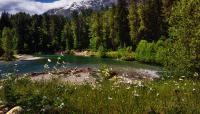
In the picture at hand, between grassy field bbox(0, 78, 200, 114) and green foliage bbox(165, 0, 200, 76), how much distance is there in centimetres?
942

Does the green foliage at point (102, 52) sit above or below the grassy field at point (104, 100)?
below

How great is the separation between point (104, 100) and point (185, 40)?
13380 mm

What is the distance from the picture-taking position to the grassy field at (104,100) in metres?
10.1

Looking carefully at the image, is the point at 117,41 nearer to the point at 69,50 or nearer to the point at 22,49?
the point at 69,50

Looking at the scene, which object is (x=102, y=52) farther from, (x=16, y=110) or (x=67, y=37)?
(x=16, y=110)

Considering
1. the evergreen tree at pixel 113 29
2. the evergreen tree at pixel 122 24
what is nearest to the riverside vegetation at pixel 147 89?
the evergreen tree at pixel 122 24

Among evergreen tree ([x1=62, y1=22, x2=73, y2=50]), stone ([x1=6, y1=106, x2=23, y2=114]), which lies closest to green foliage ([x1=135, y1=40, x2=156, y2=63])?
evergreen tree ([x1=62, y1=22, x2=73, y2=50])

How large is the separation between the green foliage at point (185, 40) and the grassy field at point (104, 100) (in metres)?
9.42

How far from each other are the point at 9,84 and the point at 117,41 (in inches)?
4111

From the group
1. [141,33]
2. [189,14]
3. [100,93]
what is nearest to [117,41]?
[141,33]

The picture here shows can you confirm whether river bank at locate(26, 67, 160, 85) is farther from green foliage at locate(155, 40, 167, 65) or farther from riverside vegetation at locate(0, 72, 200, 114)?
green foliage at locate(155, 40, 167, 65)

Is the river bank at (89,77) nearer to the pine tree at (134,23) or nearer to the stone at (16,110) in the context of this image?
the stone at (16,110)

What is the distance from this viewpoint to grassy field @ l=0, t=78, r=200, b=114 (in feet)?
33.2

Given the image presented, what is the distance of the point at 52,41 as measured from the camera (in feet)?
521
